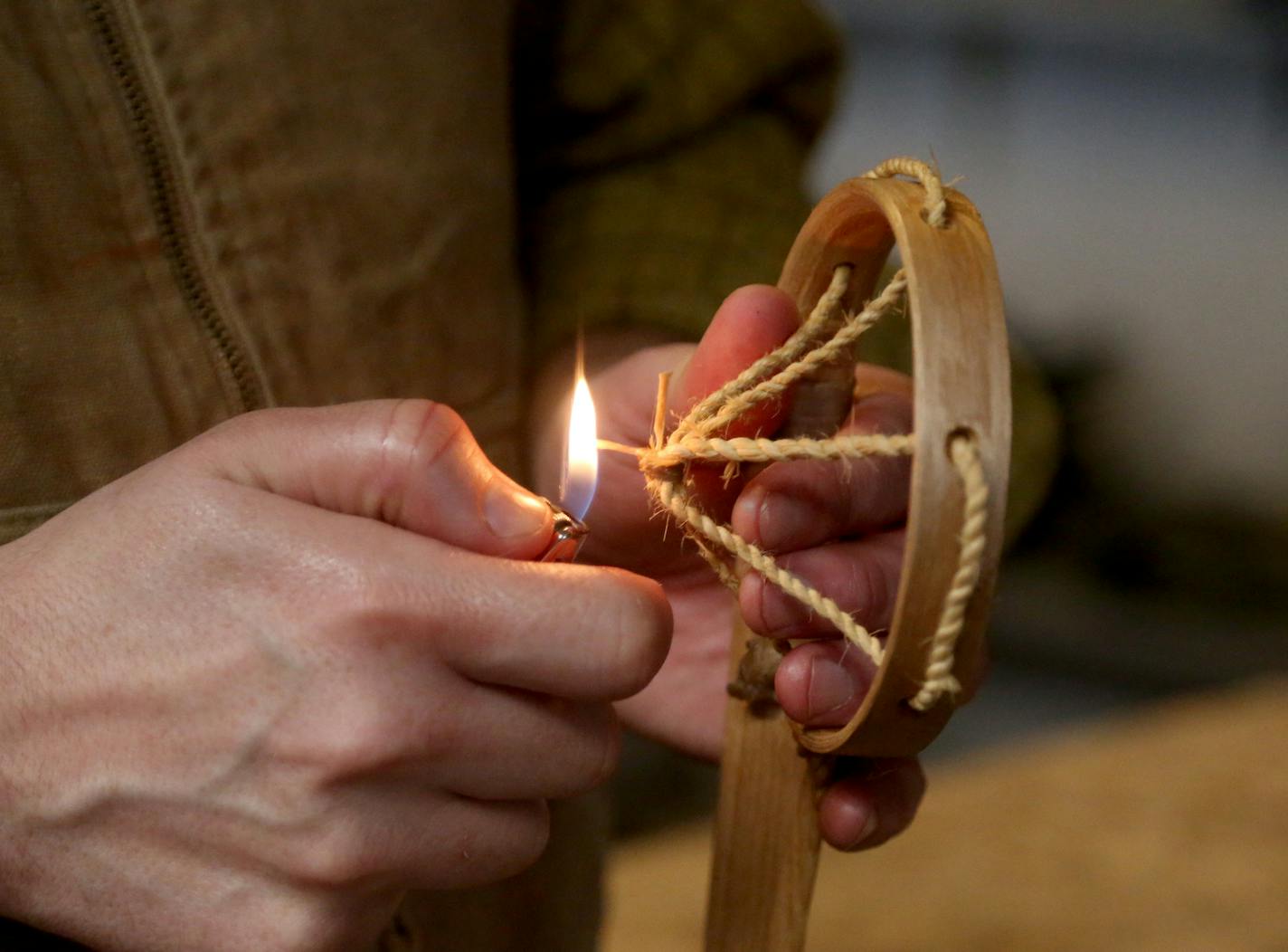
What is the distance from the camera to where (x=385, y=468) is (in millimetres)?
336

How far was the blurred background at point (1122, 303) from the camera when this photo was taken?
165 centimetres

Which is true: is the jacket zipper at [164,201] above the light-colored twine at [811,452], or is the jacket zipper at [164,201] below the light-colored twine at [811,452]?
above

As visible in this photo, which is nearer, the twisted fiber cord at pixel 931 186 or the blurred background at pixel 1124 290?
the twisted fiber cord at pixel 931 186

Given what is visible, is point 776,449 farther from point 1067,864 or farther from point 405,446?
point 1067,864

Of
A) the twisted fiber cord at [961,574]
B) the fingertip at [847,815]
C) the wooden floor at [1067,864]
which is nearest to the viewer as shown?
the twisted fiber cord at [961,574]

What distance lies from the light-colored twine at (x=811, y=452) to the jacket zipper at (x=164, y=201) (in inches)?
5.7

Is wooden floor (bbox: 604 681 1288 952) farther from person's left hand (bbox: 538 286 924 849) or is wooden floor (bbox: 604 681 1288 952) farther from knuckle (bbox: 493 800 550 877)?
knuckle (bbox: 493 800 550 877)

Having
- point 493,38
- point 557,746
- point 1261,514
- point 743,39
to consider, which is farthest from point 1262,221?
point 557,746

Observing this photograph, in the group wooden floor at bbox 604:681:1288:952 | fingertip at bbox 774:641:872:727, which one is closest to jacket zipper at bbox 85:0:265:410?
fingertip at bbox 774:641:872:727

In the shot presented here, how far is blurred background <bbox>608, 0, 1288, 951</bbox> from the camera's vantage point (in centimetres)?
165

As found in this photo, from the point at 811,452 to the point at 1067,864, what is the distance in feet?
2.41

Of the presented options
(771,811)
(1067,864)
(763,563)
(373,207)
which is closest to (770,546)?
(763,563)

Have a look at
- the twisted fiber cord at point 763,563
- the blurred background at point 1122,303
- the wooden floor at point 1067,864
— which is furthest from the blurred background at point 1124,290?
the twisted fiber cord at point 763,563

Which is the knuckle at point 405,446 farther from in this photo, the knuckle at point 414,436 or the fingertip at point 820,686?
the fingertip at point 820,686
